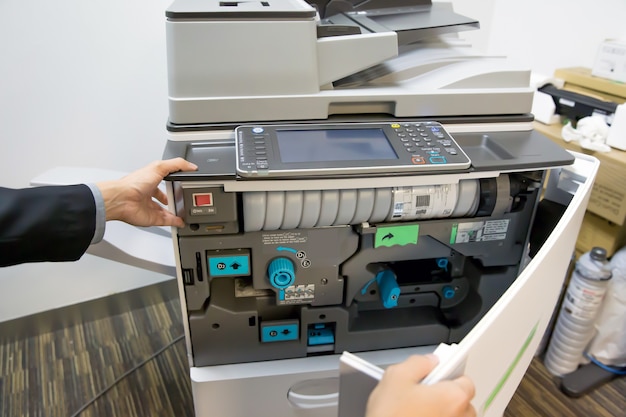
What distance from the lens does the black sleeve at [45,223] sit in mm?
749

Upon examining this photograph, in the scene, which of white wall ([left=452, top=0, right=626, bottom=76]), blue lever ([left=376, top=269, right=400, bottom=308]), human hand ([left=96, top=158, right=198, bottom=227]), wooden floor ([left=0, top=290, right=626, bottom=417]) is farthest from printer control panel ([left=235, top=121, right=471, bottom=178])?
white wall ([left=452, top=0, right=626, bottom=76])

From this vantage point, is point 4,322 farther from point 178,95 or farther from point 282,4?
point 282,4

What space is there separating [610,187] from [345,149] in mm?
1058

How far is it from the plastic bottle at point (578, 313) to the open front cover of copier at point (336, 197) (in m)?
0.63

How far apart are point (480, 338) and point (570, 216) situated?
0.28m

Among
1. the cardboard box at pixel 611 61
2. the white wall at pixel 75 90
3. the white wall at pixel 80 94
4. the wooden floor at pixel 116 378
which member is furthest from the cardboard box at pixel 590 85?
the white wall at pixel 75 90

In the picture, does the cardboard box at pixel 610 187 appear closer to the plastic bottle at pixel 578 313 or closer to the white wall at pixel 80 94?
the plastic bottle at pixel 578 313

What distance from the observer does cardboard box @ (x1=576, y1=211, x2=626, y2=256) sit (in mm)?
1460

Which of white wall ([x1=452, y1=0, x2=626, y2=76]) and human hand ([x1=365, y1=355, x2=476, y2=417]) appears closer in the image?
human hand ([x1=365, y1=355, x2=476, y2=417])

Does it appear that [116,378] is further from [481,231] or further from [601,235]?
[601,235]

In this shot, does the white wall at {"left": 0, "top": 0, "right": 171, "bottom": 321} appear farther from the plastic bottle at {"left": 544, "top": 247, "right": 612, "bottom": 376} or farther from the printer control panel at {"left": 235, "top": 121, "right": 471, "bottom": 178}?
the plastic bottle at {"left": 544, "top": 247, "right": 612, "bottom": 376}

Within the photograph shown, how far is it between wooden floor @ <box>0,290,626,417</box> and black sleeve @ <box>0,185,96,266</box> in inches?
32.5

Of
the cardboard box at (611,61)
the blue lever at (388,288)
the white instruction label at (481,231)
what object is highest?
the cardboard box at (611,61)

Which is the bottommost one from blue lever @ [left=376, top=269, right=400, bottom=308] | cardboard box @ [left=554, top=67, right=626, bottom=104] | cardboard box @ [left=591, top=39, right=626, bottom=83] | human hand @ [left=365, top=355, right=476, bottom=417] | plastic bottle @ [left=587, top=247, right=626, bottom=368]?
plastic bottle @ [left=587, top=247, right=626, bottom=368]
